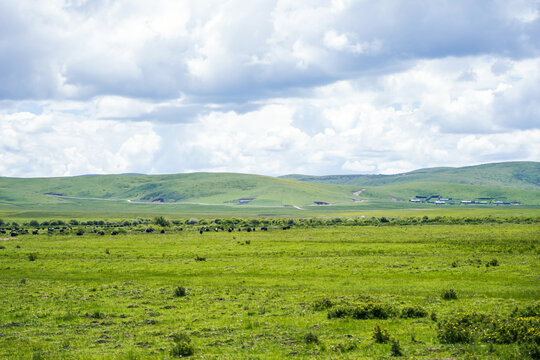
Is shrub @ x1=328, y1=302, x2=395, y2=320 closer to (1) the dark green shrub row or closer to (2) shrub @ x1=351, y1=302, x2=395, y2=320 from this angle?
(2) shrub @ x1=351, y1=302, x2=395, y2=320

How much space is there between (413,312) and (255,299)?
36.3 feet

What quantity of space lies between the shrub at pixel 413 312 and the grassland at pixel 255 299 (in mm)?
256

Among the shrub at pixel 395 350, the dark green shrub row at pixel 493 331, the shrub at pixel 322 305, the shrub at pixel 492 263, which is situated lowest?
the shrub at pixel 322 305

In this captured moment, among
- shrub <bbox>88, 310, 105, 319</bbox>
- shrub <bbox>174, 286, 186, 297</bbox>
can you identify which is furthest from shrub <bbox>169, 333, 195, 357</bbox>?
shrub <bbox>174, 286, 186, 297</bbox>

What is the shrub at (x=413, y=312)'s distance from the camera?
2477 cm

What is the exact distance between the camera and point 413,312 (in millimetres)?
25000

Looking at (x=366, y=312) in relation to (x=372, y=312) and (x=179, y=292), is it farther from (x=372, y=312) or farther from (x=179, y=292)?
(x=179, y=292)

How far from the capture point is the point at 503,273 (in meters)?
40.0

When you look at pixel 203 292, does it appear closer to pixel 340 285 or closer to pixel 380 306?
pixel 340 285

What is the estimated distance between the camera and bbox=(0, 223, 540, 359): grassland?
64.1ft

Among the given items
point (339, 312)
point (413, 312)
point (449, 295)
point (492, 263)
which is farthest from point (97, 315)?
point (492, 263)

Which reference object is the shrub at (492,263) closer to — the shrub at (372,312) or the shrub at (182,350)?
the shrub at (372,312)

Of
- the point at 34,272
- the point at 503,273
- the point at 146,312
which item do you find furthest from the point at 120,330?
the point at 503,273

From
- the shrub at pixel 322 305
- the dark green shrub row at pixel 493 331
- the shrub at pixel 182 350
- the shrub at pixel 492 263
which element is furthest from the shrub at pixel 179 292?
the shrub at pixel 492 263
